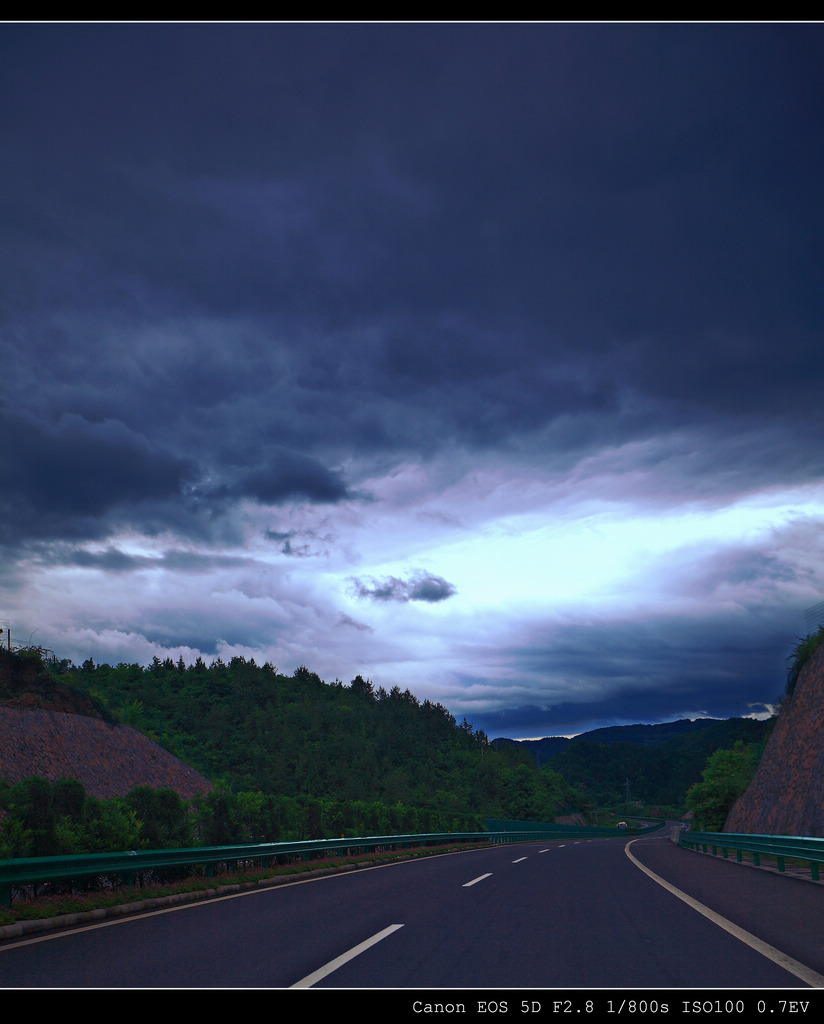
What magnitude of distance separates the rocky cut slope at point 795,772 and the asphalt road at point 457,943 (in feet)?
72.4

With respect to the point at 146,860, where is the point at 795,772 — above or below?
above

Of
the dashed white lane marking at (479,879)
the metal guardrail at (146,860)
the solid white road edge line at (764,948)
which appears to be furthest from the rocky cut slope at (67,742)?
the solid white road edge line at (764,948)

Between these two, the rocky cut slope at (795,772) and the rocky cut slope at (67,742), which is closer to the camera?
the rocky cut slope at (795,772)

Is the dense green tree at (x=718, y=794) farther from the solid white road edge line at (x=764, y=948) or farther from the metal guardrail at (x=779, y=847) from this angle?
the solid white road edge line at (x=764, y=948)

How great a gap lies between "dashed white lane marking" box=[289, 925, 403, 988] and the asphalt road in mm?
19

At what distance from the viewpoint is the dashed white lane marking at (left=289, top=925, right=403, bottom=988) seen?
6039 mm

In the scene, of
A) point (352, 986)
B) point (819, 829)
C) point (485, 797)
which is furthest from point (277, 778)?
point (352, 986)

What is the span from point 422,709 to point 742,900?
189567 millimetres

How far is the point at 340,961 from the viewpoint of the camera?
6773 millimetres

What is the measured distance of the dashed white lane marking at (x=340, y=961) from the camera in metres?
6.04

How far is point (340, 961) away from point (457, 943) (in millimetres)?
1314

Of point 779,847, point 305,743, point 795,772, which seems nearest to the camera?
point 779,847

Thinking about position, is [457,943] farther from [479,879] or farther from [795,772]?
[795,772]

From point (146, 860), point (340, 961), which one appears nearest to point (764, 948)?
point (340, 961)
